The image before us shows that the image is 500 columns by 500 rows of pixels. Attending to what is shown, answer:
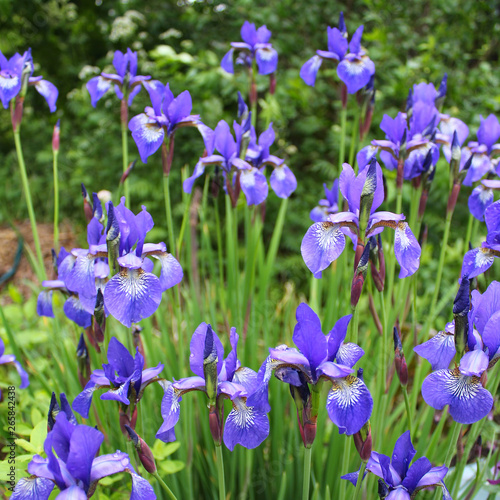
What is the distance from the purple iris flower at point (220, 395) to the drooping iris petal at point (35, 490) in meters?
0.20

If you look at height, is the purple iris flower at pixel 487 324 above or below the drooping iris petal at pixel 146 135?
below

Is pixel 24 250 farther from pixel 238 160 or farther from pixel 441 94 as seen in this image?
pixel 441 94

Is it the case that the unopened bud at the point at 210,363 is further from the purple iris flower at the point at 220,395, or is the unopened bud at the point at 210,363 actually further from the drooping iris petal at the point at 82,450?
the drooping iris petal at the point at 82,450

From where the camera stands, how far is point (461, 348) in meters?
0.89

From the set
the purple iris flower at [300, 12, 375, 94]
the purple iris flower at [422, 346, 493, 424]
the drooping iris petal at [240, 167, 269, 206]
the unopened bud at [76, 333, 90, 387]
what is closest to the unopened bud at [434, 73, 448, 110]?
the purple iris flower at [300, 12, 375, 94]

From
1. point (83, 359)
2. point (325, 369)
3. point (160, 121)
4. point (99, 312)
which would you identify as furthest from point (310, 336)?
point (160, 121)

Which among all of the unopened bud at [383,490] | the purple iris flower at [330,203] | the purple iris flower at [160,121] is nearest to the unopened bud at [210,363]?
the unopened bud at [383,490]

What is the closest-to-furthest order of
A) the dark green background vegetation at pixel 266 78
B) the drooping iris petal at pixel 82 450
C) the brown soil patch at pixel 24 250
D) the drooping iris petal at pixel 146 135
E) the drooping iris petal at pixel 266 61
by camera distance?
the drooping iris petal at pixel 82 450 < the drooping iris petal at pixel 146 135 < the drooping iris petal at pixel 266 61 < the dark green background vegetation at pixel 266 78 < the brown soil patch at pixel 24 250

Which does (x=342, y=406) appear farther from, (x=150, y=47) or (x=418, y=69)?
(x=150, y=47)

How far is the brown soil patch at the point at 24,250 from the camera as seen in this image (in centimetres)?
Answer: 410

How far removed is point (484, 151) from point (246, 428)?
1.24m

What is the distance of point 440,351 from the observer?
1000mm

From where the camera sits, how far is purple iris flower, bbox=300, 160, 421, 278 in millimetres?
983

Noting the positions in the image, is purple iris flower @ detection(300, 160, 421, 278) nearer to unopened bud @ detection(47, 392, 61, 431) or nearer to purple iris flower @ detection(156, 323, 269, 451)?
purple iris flower @ detection(156, 323, 269, 451)
